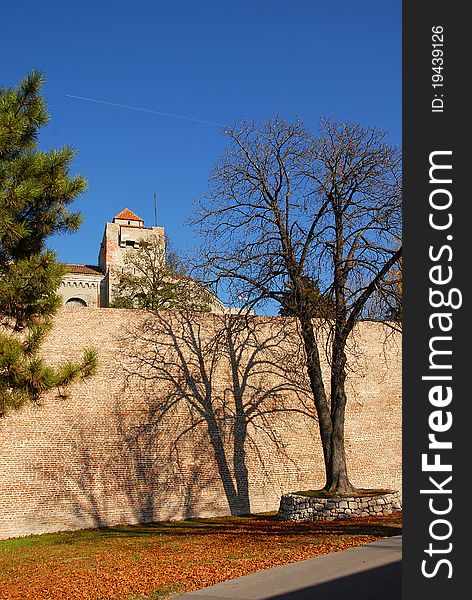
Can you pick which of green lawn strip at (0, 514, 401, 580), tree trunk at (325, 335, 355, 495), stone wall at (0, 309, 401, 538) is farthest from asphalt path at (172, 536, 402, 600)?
stone wall at (0, 309, 401, 538)

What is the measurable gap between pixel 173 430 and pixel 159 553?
5.97m

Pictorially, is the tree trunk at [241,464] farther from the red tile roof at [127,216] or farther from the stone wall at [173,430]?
the red tile roof at [127,216]

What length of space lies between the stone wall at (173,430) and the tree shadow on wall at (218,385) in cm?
3

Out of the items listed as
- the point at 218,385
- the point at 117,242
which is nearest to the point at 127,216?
the point at 117,242

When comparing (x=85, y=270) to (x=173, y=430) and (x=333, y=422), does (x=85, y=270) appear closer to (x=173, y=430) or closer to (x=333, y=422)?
(x=173, y=430)

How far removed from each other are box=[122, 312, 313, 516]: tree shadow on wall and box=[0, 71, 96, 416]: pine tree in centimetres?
620

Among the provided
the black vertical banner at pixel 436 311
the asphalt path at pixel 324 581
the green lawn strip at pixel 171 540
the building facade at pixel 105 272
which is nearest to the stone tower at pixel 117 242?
the building facade at pixel 105 272

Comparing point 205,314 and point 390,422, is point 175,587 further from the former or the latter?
point 390,422

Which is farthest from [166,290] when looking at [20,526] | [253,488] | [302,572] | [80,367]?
[302,572]

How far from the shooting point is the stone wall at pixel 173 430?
1583 centimetres

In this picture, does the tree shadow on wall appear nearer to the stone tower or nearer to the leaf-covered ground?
the leaf-covered ground

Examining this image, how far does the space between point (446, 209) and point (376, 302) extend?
10005 millimetres

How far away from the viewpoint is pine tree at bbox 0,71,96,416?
10422 millimetres

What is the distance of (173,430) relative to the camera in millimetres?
17438
